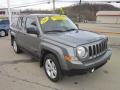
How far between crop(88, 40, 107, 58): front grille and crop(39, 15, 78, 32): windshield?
1.25m

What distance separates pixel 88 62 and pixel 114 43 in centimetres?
517

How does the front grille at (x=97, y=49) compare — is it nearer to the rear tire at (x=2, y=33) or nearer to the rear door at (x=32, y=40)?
the rear door at (x=32, y=40)

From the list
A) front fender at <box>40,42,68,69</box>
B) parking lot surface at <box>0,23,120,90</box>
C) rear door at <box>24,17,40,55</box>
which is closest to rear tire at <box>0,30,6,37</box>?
parking lot surface at <box>0,23,120,90</box>

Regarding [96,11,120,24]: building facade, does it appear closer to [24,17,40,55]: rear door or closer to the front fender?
[24,17,40,55]: rear door

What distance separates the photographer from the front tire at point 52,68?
4371mm

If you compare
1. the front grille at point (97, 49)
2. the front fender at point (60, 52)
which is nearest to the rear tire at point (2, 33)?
the front fender at point (60, 52)

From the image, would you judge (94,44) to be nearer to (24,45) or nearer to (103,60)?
(103,60)

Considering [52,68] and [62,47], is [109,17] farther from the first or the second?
[62,47]

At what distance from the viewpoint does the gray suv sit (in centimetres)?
402

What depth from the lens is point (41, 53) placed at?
4.98 metres

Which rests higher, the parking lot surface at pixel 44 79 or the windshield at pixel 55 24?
the windshield at pixel 55 24

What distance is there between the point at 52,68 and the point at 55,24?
1.48m

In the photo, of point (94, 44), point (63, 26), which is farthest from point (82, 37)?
point (63, 26)

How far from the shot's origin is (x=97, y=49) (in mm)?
4414
